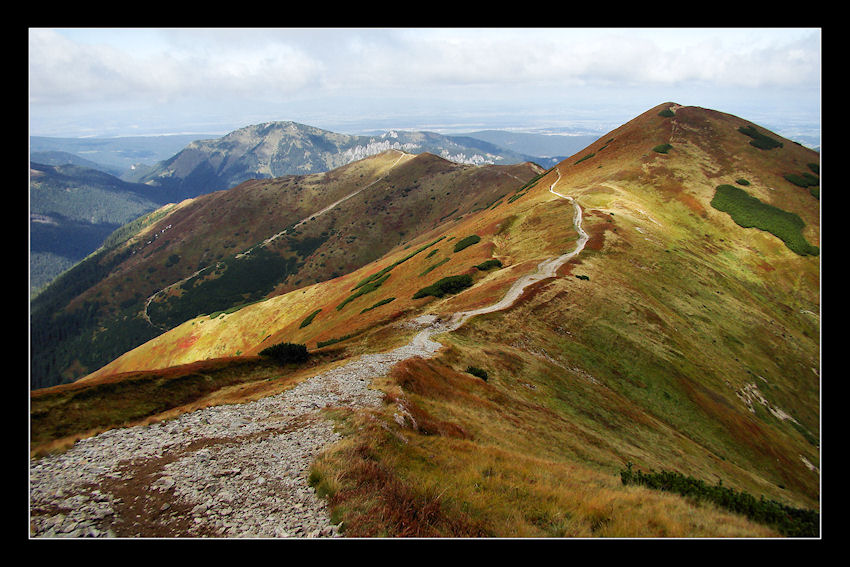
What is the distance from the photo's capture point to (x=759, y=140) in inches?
3327

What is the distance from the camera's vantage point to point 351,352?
2809 cm

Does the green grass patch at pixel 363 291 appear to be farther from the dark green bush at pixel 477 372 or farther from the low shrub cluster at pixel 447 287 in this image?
the dark green bush at pixel 477 372

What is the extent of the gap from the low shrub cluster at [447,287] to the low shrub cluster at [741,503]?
29.3 m

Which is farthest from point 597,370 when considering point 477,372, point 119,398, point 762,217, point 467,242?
point 762,217

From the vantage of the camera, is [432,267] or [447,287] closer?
[447,287]

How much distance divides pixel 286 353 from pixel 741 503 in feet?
81.5

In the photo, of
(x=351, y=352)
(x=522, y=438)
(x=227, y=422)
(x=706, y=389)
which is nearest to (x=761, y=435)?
(x=706, y=389)

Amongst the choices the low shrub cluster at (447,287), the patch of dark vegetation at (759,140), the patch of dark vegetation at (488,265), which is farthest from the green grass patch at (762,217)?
the low shrub cluster at (447,287)

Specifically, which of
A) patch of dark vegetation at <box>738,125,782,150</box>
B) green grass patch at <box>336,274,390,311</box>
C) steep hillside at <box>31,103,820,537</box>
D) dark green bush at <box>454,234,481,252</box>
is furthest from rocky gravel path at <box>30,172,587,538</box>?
patch of dark vegetation at <box>738,125,782,150</box>

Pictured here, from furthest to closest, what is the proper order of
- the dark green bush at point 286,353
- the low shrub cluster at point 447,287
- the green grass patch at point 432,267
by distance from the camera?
the green grass patch at point 432,267, the low shrub cluster at point 447,287, the dark green bush at point 286,353

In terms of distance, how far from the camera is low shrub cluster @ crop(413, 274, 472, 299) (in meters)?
42.8

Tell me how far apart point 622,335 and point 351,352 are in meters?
22.5

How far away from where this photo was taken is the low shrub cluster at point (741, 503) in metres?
11.9

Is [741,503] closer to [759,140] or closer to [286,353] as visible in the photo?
[286,353]
